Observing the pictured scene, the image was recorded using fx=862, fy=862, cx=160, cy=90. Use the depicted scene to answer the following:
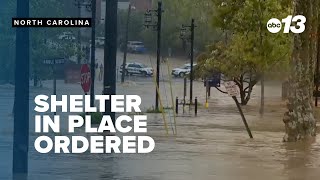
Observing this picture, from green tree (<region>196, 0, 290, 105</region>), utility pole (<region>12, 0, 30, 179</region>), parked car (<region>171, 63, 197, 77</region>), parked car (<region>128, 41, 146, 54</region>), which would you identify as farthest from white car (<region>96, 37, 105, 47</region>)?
utility pole (<region>12, 0, 30, 179</region>)

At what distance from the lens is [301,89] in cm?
2514

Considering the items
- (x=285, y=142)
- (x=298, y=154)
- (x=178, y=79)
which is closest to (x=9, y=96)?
(x=285, y=142)

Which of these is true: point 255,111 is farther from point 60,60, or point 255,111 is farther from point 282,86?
point 60,60

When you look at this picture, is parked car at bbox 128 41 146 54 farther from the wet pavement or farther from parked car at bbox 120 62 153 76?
the wet pavement

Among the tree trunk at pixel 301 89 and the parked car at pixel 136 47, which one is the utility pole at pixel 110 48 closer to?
the tree trunk at pixel 301 89

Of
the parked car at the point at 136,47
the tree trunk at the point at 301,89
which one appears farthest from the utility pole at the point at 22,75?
the parked car at the point at 136,47

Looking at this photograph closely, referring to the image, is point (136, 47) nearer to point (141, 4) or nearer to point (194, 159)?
point (141, 4)

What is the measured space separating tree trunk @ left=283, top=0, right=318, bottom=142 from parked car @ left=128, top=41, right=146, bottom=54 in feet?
94.4

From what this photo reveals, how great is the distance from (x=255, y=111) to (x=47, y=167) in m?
31.9

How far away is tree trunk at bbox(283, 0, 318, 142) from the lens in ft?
81.5

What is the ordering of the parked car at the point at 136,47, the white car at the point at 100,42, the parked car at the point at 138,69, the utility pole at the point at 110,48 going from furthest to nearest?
the parked car at the point at 138,69
the parked car at the point at 136,47
the white car at the point at 100,42
the utility pole at the point at 110,48

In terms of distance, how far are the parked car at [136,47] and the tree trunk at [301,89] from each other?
28.8 metres

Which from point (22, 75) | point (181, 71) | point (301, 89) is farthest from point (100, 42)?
point (22, 75)

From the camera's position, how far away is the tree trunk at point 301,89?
81.5 ft
